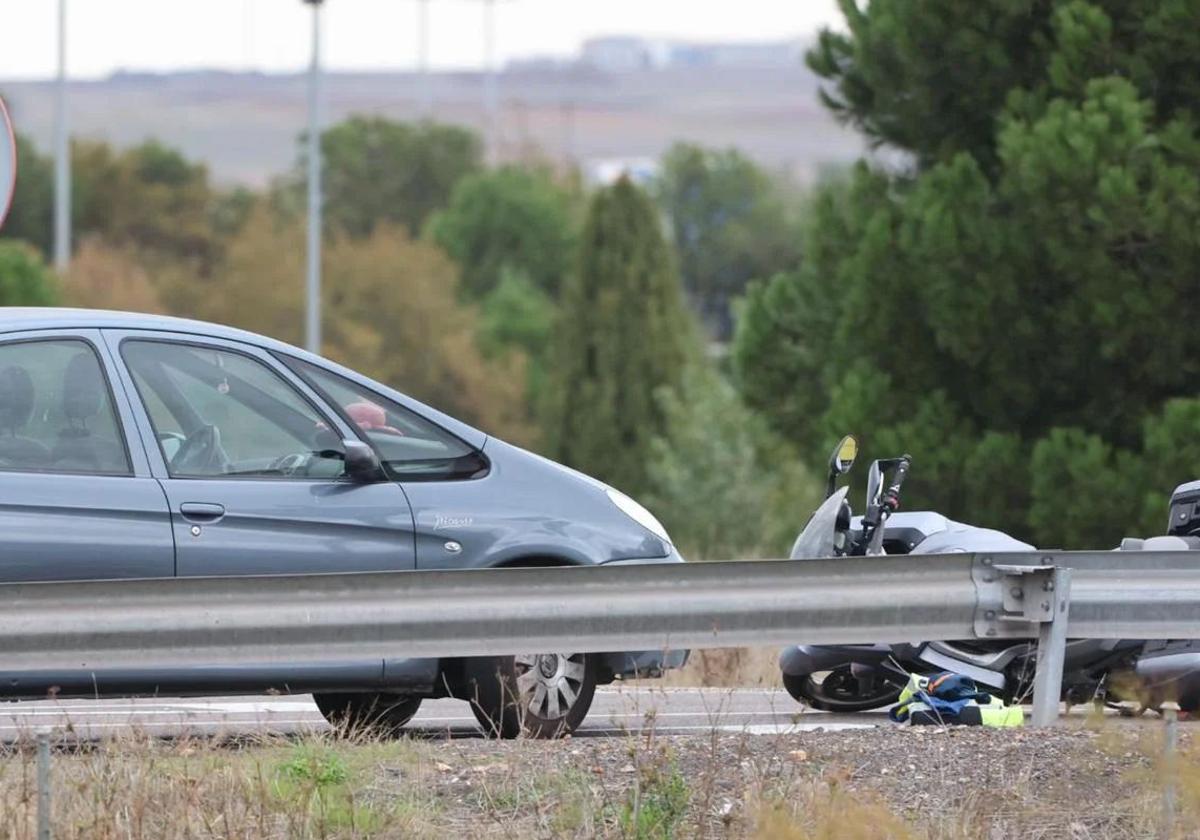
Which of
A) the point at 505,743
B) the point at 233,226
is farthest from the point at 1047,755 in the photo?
the point at 233,226

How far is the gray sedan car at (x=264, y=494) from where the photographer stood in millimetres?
7672

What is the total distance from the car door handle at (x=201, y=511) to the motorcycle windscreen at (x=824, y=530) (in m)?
2.36

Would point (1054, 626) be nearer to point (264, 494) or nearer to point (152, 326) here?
point (264, 494)

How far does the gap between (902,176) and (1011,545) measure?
1242 centimetres

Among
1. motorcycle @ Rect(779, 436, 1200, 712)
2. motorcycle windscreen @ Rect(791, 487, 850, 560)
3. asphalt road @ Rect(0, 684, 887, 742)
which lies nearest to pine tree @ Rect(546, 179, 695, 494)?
asphalt road @ Rect(0, 684, 887, 742)

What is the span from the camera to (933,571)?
754 centimetres

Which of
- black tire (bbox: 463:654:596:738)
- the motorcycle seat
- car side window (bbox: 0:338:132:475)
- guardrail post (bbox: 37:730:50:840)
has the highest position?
car side window (bbox: 0:338:132:475)

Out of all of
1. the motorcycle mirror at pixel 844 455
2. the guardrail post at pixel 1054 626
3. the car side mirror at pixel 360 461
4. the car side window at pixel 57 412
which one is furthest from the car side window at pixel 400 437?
the guardrail post at pixel 1054 626

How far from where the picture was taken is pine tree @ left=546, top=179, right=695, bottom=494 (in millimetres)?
66688

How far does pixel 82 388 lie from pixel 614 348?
195 ft

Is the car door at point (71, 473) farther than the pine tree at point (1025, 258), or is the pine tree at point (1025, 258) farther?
the pine tree at point (1025, 258)

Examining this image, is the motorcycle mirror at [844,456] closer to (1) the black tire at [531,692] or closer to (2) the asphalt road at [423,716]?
(2) the asphalt road at [423,716]

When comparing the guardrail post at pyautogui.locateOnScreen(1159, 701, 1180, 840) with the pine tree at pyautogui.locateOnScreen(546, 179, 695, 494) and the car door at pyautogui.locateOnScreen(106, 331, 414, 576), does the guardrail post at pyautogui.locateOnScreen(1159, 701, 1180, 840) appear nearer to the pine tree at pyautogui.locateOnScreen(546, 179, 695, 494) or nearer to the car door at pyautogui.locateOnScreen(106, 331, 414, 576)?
the car door at pyautogui.locateOnScreen(106, 331, 414, 576)

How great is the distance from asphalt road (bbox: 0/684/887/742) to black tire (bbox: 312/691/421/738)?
8 cm
